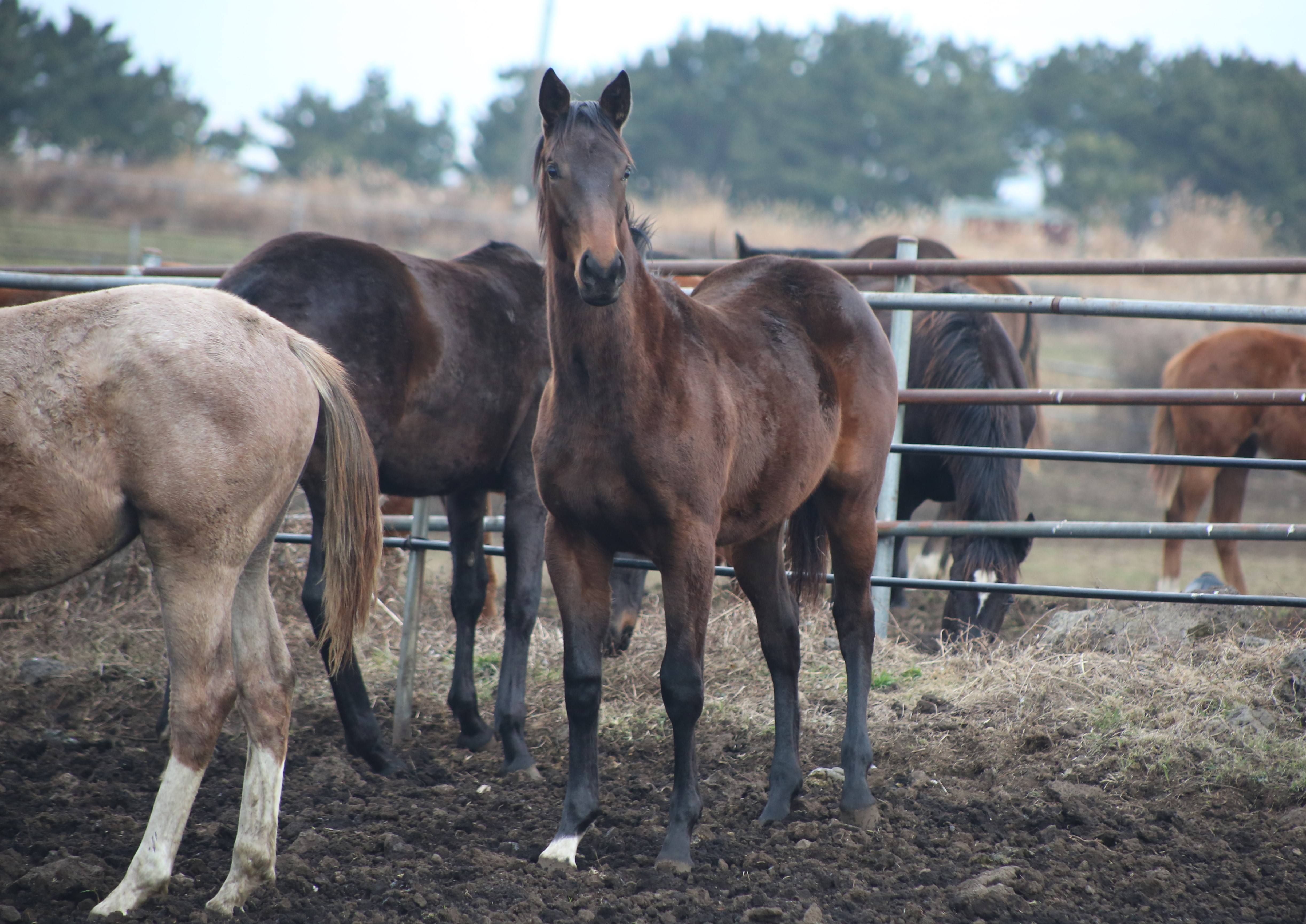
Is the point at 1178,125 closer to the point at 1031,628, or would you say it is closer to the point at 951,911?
the point at 1031,628

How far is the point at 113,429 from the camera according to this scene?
88.8 inches

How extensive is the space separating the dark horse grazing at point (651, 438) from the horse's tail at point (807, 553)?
36 centimetres

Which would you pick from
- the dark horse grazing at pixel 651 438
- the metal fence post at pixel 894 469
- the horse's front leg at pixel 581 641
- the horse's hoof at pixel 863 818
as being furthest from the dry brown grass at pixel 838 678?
the horse's front leg at pixel 581 641

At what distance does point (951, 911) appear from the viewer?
2367 millimetres

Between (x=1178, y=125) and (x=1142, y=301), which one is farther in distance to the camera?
(x=1178, y=125)

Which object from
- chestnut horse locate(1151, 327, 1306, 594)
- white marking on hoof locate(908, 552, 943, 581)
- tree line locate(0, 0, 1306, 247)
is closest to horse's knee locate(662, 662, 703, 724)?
white marking on hoof locate(908, 552, 943, 581)

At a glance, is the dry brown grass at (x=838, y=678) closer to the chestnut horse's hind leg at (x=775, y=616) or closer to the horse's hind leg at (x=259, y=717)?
the chestnut horse's hind leg at (x=775, y=616)

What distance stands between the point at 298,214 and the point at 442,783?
58.6 feet

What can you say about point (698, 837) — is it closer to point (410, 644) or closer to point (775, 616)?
point (775, 616)

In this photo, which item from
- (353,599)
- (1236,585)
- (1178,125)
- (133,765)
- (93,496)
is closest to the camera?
(93,496)

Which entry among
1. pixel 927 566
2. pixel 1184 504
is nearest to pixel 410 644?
pixel 927 566

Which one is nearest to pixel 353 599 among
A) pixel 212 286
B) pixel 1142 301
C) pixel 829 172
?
pixel 212 286

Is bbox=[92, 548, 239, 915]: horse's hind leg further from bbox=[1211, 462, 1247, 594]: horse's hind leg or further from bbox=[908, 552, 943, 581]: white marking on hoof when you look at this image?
bbox=[1211, 462, 1247, 594]: horse's hind leg

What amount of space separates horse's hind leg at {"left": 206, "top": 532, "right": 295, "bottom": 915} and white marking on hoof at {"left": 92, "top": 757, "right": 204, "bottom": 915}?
0.13 meters
